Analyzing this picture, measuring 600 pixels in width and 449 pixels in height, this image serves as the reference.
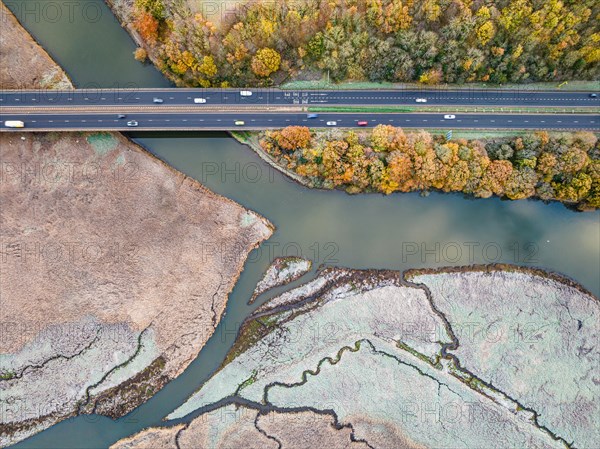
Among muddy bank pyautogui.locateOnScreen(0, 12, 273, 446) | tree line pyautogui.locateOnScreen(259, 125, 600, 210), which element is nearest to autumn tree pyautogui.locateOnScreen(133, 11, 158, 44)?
muddy bank pyautogui.locateOnScreen(0, 12, 273, 446)

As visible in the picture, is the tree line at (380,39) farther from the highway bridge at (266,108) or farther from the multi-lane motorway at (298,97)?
the highway bridge at (266,108)

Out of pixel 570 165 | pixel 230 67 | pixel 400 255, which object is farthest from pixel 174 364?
pixel 570 165

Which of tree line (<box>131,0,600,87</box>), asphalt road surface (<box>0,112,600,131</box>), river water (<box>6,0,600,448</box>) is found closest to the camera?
tree line (<box>131,0,600,87</box>)

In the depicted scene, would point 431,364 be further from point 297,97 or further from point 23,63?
point 23,63

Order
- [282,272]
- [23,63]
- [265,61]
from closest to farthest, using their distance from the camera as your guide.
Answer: [265,61], [23,63], [282,272]

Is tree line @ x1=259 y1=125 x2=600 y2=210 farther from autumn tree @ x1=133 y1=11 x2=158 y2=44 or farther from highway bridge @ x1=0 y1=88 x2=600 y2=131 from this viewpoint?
autumn tree @ x1=133 y1=11 x2=158 y2=44

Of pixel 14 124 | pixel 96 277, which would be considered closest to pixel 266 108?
pixel 96 277

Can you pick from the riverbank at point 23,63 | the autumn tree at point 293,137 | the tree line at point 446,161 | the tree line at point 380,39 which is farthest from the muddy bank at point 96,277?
the tree line at point 446,161

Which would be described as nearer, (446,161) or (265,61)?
(265,61)
